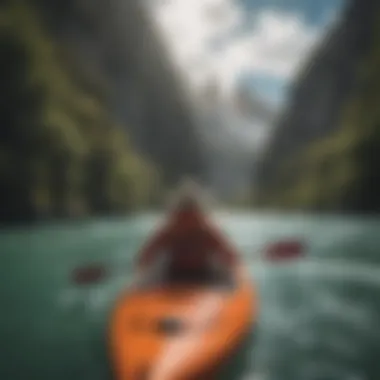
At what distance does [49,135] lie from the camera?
6.82 feet

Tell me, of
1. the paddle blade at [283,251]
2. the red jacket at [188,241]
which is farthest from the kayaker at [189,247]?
the paddle blade at [283,251]

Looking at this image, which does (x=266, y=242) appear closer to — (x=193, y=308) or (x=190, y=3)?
(x=193, y=308)

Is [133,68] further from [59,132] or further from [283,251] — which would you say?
[283,251]

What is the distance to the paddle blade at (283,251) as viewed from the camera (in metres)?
1.99

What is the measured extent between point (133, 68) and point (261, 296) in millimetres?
782

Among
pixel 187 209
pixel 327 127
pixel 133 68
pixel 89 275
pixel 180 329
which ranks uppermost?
pixel 133 68

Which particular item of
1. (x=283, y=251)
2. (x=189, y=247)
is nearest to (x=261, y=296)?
(x=283, y=251)

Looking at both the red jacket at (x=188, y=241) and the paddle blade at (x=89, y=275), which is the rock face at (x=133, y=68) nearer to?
the red jacket at (x=188, y=241)

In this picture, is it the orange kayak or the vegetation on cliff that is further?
the vegetation on cliff

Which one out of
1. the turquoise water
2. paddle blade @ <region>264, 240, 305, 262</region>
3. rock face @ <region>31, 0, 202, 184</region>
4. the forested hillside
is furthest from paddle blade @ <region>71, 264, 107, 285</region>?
paddle blade @ <region>264, 240, 305, 262</region>

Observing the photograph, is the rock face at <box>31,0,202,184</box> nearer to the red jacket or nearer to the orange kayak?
the red jacket

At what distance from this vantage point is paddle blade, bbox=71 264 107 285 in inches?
77.2

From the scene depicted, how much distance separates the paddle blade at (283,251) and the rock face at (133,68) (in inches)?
12.3

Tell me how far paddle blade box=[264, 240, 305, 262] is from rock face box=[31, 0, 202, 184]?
0.31 m
